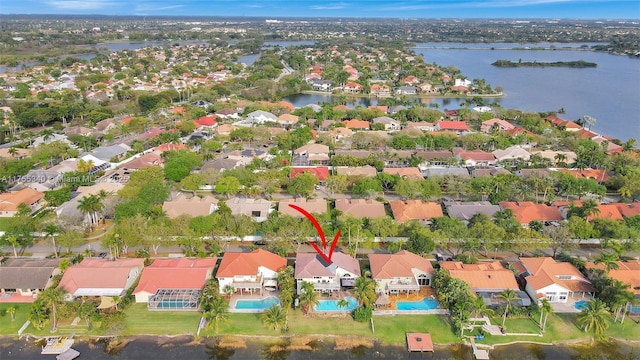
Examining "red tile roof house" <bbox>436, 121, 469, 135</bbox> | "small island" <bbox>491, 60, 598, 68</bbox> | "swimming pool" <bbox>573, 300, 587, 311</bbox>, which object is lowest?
"swimming pool" <bbox>573, 300, 587, 311</bbox>

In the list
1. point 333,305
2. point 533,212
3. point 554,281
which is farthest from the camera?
point 533,212

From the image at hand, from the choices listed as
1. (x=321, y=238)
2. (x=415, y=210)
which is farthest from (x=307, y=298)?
(x=415, y=210)

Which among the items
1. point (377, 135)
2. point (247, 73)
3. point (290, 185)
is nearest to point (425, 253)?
point (290, 185)

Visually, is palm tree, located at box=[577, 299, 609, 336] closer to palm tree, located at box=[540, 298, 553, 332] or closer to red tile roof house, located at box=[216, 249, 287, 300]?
palm tree, located at box=[540, 298, 553, 332]

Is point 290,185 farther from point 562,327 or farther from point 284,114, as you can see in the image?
point 284,114

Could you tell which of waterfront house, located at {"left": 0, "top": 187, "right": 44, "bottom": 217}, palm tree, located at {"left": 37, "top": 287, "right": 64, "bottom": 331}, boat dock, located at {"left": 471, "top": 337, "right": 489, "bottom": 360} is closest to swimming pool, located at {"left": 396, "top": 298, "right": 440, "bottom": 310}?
boat dock, located at {"left": 471, "top": 337, "right": 489, "bottom": 360}

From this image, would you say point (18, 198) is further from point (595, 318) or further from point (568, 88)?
point (568, 88)

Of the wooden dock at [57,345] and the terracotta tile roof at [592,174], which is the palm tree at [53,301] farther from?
the terracotta tile roof at [592,174]
